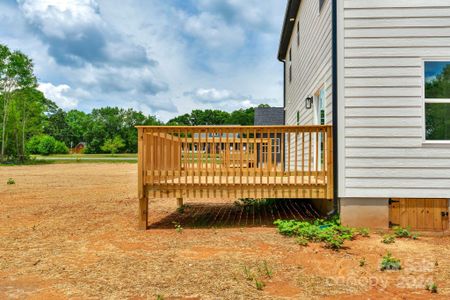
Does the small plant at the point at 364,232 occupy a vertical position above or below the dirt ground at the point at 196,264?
above

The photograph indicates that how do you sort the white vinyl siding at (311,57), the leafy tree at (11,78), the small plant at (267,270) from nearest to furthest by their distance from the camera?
the small plant at (267,270) → the white vinyl siding at (311,57) → the leafy tree at (11,78)

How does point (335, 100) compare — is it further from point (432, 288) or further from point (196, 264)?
point (196, 264)

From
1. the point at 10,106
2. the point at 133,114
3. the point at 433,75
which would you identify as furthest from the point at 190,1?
the point at 133,114

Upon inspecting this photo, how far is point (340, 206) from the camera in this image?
527 cm

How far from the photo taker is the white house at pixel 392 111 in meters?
5.13

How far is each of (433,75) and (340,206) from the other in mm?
2404

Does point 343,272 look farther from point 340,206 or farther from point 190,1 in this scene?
point 190,1

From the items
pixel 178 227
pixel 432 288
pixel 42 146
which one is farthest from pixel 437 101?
pixel 42 146

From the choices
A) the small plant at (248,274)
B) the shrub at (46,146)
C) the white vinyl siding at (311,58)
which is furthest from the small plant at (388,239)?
the shrub at (46,146)

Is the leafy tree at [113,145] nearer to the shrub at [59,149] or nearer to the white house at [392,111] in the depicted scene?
the shrub at [59,149]

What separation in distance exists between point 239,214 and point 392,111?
11.3ft

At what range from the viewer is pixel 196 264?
12.2ft

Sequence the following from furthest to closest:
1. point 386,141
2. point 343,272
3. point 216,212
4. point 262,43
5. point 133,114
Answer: point 133,114 < point 262,43 < point 216,212 < point 386,141 < point 343,272

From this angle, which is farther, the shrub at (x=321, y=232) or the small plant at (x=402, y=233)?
the small plant at (x=402, y=233)
